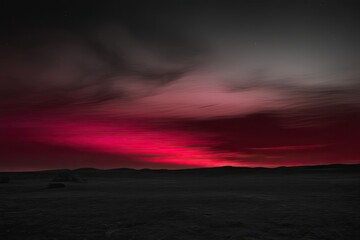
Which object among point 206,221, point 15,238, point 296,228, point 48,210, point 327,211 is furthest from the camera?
point 48,210

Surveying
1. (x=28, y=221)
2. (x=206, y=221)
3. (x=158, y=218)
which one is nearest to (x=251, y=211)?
(x=206, y=221)

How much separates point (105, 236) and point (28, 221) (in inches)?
143

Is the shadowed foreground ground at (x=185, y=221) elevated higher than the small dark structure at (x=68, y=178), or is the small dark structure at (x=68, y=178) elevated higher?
the small dark structure at (x=68, y=178)

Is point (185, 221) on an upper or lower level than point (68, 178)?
lower

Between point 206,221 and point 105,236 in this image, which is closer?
point 105,236

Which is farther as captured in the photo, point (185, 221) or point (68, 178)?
point (68, 178)

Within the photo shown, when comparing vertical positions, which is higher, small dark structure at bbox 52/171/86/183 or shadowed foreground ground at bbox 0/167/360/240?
small dark structure at bbox 52/171/86/183

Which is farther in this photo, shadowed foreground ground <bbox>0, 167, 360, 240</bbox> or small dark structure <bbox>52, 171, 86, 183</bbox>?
small dark structure <bbox>52, 171, 86, 183</bbox>

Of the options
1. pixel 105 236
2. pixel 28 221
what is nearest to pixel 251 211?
pixel 105 236

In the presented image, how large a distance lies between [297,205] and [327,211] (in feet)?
5.74

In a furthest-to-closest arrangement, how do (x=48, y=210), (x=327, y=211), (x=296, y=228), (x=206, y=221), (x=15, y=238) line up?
(x=48, y=210), (x=327, y=211), (x=206, y=221), (x=296, y=228), (x=15, y=238)

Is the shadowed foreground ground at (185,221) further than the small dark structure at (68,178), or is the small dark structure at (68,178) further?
the small dark structure at (68,178)

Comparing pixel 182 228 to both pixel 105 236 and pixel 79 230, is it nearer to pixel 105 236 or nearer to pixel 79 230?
pixel 105 236

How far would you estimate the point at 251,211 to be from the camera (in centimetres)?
1256
